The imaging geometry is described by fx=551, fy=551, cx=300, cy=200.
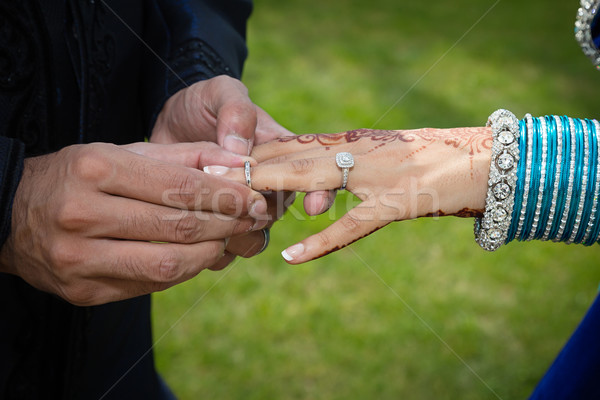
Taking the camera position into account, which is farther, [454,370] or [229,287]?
[229,287]

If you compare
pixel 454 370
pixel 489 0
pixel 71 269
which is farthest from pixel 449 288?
pixel 489 0

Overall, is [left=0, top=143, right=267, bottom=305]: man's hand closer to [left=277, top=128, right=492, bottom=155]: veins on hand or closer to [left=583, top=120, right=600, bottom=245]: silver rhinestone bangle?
[left=277, top=128, right=492, bottom=155]: veins on hand

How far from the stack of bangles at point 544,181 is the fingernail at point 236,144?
79 cm

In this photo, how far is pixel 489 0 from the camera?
25.4ft

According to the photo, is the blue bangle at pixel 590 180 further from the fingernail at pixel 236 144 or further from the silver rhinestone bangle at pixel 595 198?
the fingernail at pixel 236 144

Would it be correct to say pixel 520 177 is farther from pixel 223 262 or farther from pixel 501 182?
pixel 223 262

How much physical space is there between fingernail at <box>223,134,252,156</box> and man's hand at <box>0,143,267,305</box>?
37cm

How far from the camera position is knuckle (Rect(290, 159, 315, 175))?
1.79 meters

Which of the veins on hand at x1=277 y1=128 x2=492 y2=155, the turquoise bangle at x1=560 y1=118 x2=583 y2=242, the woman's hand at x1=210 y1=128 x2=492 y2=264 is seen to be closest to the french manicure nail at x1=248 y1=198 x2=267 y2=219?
the woman's hand at x1=210 y1=128 x2=492 y2=264

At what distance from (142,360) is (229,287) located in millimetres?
1672

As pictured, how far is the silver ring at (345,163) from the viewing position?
1.78 metres

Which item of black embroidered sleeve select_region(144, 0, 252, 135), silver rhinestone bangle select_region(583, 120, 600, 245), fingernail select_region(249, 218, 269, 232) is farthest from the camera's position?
black embroidered sleeve select_region(144, 0, 252, 135)

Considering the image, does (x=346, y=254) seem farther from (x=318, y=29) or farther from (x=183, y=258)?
(x=318, y=29)

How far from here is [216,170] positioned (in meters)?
1.77
